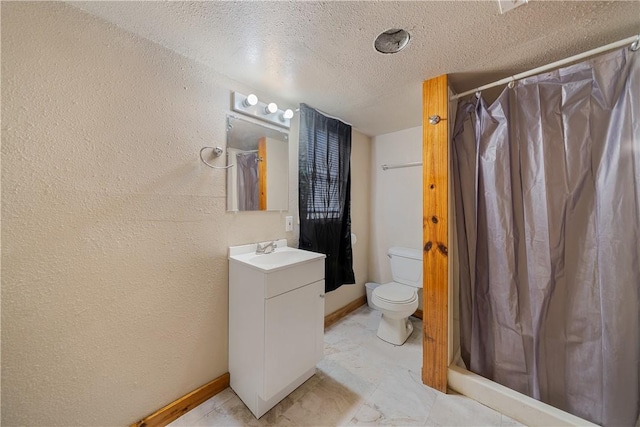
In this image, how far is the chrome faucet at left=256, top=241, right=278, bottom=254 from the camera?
1.60 meters

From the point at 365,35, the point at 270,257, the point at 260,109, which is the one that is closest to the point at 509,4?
the point at 365,35

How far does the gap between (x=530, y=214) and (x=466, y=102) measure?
0.83 m

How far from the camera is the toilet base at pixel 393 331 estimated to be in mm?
1950

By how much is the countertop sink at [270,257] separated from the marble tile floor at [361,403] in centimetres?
84

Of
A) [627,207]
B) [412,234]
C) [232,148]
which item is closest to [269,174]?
[232,148]

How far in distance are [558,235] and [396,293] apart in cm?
116

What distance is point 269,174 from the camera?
1726mm

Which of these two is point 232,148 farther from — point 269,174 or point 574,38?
point 574,38

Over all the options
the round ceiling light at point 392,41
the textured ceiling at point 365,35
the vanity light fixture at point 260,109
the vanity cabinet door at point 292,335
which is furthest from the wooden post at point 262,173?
the round ceiling light at point 392,41

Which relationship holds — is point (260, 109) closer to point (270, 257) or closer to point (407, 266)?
point (270, 257)

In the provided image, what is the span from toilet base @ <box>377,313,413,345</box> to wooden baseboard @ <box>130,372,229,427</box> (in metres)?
1.29

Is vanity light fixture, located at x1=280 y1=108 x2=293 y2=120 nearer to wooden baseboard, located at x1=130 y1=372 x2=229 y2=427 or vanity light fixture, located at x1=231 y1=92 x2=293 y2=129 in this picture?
vanity light fixture, located at x1=231 y1=92 x2=293 y2=129

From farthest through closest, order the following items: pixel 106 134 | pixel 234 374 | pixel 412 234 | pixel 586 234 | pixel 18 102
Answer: pixel 412 234 < pixel 234 374 < pixel 586 234 < pixel 106 134 < pixel 18 102

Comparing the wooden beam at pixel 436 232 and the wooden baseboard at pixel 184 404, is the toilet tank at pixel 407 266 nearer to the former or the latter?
the wooden beam at pixel 436 232
